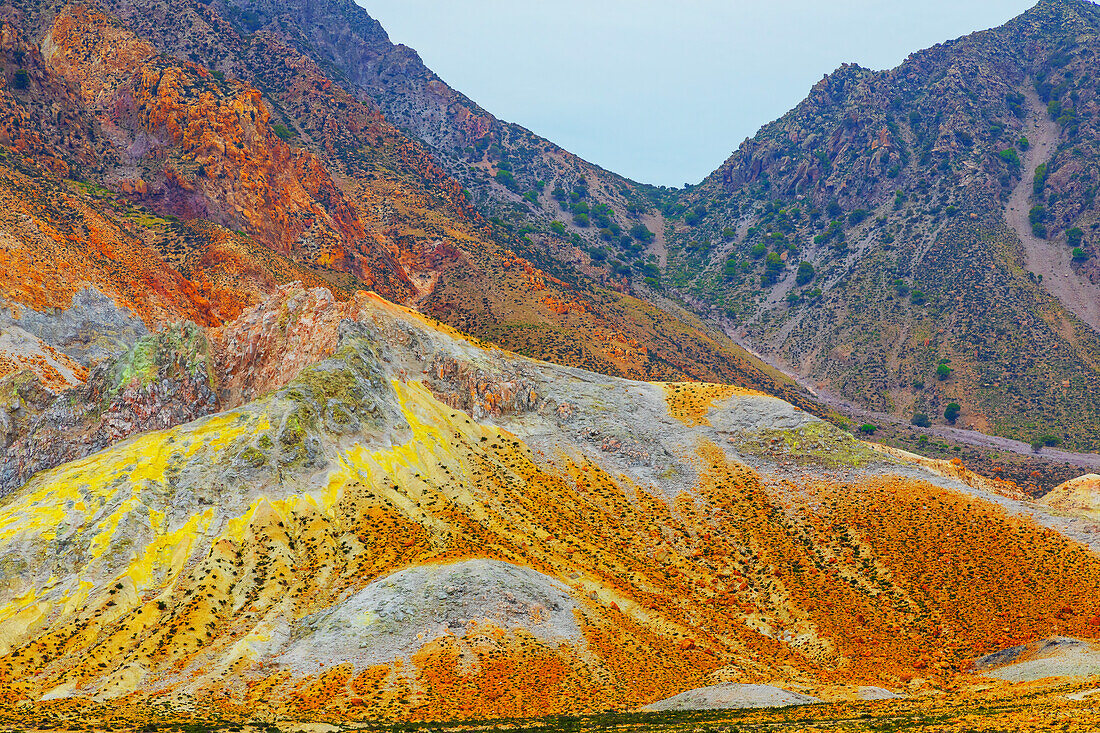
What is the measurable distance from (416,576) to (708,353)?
13090 centimetres

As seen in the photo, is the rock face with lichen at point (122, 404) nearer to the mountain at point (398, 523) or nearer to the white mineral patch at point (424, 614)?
the mountain at point (398, 523)

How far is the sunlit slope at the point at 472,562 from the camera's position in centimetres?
4341

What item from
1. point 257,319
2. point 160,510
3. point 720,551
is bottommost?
point 160,510

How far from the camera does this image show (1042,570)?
54500mm

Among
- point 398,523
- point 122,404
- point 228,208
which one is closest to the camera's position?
point 398,523

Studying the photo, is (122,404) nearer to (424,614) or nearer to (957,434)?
(424,614)

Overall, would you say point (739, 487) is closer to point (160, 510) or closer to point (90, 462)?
point (160, 510)

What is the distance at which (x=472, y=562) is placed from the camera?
52.1 m

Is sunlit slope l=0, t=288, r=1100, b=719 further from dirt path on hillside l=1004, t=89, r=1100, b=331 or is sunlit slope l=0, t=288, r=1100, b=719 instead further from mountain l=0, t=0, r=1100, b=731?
dirt path on hillside l=1004, t=89, r=1100, b=331

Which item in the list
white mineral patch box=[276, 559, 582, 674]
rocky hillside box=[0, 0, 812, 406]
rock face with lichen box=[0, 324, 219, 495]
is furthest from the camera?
rocky hillside box=[0, 0, 812, 406]

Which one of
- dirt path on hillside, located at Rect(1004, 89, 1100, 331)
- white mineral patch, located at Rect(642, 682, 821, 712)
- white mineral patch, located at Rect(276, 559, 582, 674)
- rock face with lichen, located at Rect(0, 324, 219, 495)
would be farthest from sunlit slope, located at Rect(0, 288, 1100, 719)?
dirt path on hillside, located at Rect(1004, 89, 1100, 331)

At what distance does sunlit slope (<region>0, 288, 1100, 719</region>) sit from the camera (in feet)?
142

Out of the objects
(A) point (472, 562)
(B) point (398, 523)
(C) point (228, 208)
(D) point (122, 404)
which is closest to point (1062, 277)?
(C) point (228, 208)

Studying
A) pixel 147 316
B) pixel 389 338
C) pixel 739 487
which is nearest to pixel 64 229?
pixel 147 316
